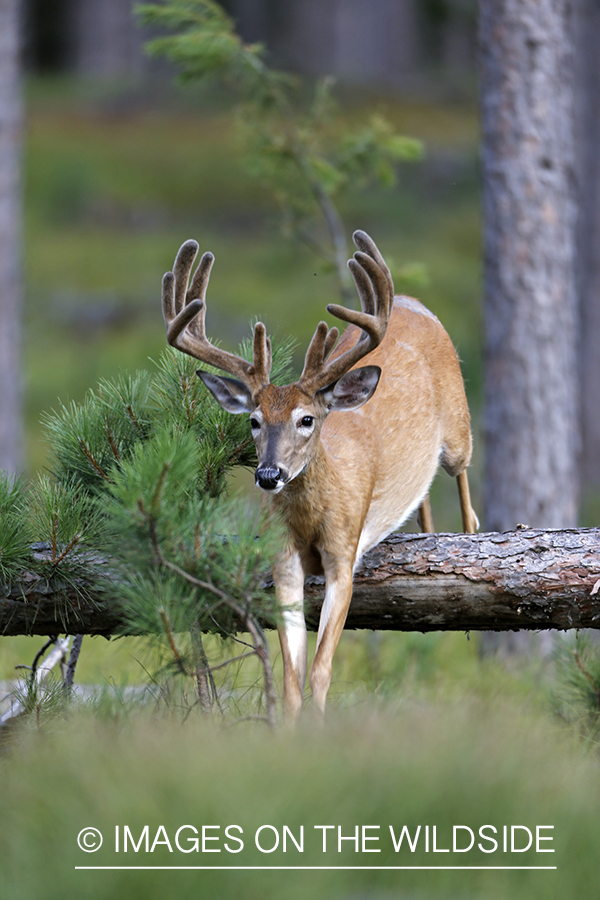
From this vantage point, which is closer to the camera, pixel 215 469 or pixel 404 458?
pixel 215 469

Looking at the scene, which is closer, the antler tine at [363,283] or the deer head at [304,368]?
the deer head at [304,368]

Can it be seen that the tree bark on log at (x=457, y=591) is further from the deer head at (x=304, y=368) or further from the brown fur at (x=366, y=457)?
the deer head at (x=304, y=368)

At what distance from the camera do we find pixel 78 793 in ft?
7.52

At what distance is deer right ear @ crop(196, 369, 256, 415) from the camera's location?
347cm

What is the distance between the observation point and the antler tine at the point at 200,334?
11.3 feet

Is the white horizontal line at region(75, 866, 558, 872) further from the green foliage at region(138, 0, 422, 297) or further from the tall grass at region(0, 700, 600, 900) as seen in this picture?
Answer: the green foliage at region(138, 0, 422, 297)

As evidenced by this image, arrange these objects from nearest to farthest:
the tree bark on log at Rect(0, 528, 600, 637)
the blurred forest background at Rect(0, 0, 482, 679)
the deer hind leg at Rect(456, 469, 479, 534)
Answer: the tree bark on log at Rect(0, 528, 600, 637) → the deer hind leg at Rect(456, 469, 479, 534) → the blurred forest background at Rect(0, 0, 482, 679)

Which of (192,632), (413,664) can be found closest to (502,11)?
(413,664)

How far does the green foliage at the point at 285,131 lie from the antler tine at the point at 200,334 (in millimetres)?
2237

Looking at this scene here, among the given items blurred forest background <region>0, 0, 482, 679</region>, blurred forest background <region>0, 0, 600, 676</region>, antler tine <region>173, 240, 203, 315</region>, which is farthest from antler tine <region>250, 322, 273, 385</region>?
blurred forest background <region>0, 0, 482, 679</region>

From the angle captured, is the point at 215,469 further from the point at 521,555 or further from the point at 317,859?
the point at 317,859

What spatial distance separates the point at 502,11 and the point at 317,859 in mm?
5225

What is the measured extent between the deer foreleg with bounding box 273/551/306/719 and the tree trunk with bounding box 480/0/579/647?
271 cm

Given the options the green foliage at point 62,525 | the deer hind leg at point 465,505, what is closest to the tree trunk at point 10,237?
the deer hind leg at point 465,505
